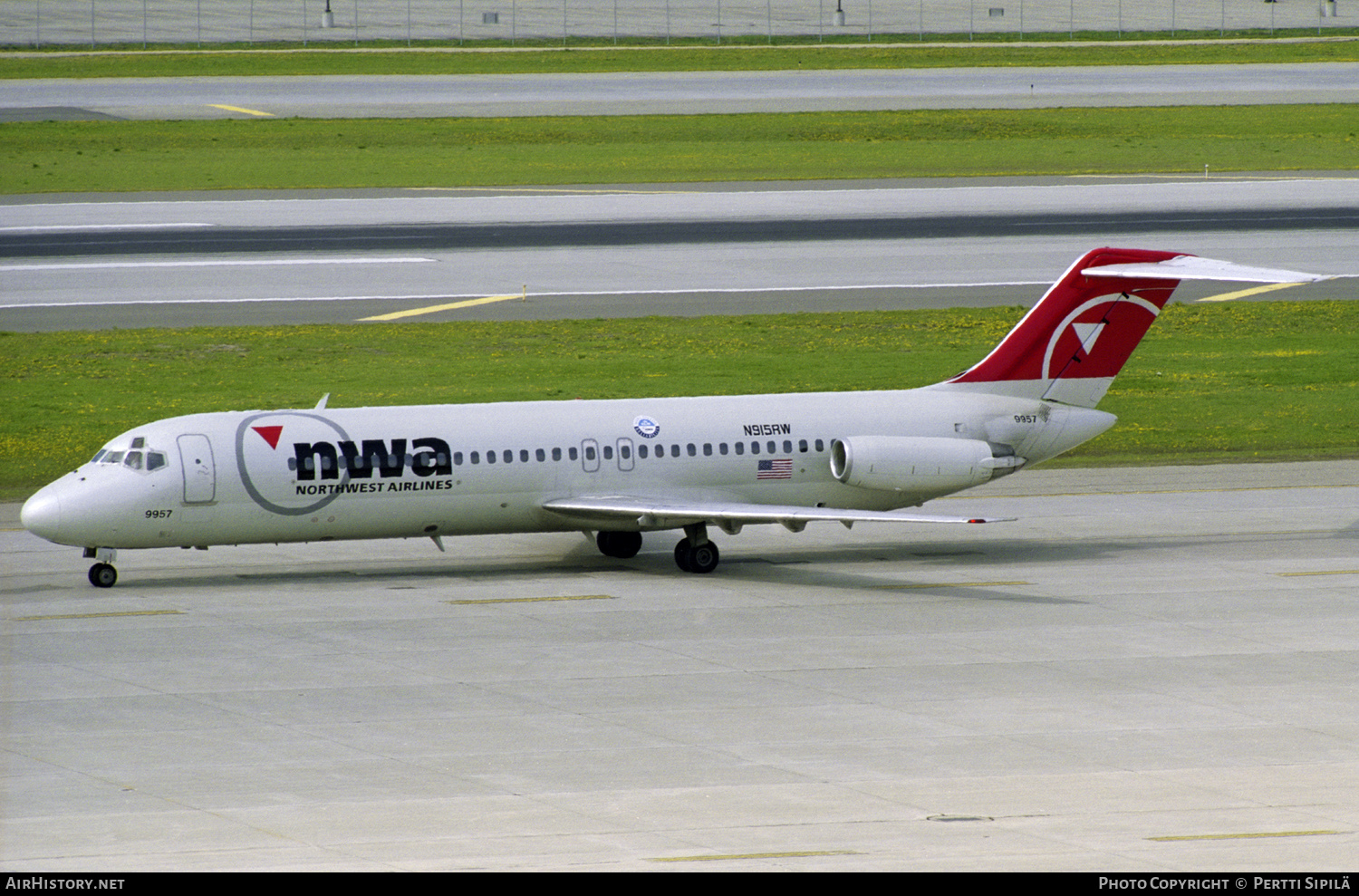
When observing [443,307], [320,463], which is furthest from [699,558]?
[443,307]

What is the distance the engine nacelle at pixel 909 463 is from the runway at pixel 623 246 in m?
26.7

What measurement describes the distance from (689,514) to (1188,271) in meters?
11.2

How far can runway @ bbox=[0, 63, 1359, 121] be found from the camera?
10981cm

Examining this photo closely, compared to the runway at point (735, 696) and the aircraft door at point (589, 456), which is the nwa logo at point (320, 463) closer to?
the runway at point (735, 696)

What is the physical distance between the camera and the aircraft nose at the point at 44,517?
110 feet

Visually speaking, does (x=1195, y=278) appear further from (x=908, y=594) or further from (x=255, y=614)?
(x=255, y=614)

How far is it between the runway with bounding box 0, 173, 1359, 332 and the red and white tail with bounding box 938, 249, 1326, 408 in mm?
25269

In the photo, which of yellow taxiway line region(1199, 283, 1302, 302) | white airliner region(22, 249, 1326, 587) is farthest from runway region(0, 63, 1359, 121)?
white airliner region(22, 249, 1326, 587)

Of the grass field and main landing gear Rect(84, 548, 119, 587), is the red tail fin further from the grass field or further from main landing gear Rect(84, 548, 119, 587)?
main landing gear Rect(84, 548, 119, 587)

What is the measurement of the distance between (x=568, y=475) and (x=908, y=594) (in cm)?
669

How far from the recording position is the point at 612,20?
525ft

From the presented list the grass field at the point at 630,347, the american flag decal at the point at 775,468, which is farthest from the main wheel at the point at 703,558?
the grass field at the point at 630,347

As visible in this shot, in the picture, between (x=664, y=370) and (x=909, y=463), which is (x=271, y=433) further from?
(x=664, y=370)

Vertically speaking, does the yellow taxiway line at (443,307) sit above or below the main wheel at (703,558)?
above
